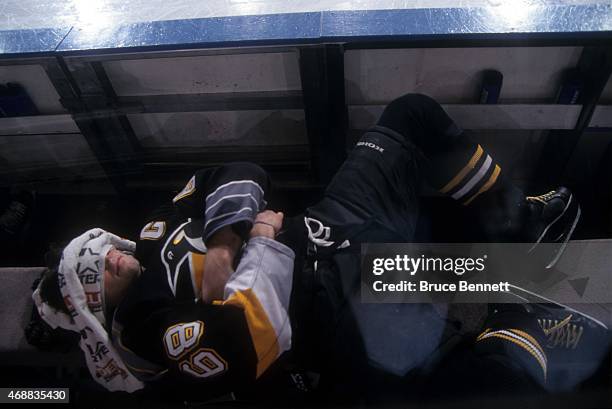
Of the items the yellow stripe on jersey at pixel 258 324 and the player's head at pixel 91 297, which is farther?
the player's head at pixel 91 297

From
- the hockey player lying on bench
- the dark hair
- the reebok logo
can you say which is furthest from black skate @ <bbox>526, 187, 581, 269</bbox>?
the dark hair

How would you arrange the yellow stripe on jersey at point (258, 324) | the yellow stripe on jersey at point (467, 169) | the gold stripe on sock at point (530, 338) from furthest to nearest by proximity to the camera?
the yellow stripe on jersey at point (467, 169)
the gold stripe on sock at point (530, 338)
the yellow stripe on jersey at point (258, 324)

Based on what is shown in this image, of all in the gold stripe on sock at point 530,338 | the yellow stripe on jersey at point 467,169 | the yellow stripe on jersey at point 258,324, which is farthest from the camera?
the yellow stripe on jersey at point 467,169

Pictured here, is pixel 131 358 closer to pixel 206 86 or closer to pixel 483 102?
pixel 206 86

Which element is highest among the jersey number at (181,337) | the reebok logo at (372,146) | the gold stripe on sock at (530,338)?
the reebok logo at (372,146)

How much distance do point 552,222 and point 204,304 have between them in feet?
3.52

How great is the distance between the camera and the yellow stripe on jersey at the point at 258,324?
0.90 metres

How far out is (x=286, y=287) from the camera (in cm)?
101

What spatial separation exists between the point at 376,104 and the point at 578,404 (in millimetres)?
1028

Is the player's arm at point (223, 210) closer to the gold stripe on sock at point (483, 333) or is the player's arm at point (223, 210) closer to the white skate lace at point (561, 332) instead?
the gold stripe on sock at point (483, 333)

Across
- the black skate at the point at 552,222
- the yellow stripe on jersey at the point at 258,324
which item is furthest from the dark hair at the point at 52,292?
the black skate at the point at 552,222

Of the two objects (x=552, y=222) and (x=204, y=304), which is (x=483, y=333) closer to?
(x=552, y=222)

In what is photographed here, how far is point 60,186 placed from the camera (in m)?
1.89

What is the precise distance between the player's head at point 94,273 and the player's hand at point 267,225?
0.34 meters
